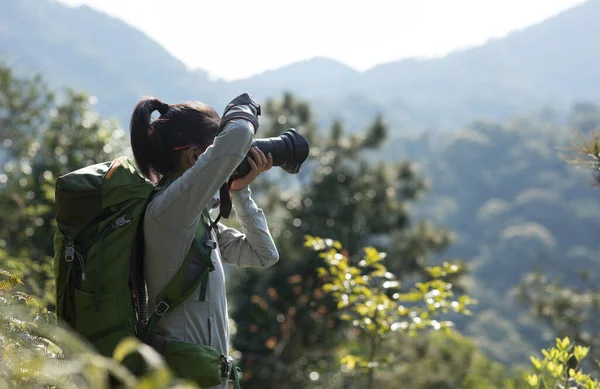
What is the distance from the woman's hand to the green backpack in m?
0.24

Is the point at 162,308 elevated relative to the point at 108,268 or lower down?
lower down

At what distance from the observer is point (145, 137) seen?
1.38 m

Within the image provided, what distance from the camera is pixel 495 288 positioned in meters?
55.7

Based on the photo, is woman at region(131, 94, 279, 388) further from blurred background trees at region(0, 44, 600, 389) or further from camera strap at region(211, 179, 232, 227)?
blurred background trees at region(0, 44, 600, 389)

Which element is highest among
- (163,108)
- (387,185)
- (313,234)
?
(163,108)

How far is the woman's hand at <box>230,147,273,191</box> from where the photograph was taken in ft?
4.61

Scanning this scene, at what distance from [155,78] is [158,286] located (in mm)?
125706

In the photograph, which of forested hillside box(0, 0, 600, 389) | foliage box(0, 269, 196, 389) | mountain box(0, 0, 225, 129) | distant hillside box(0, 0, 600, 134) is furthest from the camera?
distant hillside box(0, 0, 600, 134)

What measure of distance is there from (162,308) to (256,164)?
375 mm

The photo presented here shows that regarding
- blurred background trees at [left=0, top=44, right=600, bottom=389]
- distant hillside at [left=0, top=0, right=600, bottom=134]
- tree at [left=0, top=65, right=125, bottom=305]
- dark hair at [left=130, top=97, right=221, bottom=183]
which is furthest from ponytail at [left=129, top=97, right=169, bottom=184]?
distant hillside at [left=0, top=0, right=600, bottom=134]

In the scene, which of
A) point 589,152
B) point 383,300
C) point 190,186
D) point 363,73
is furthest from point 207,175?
point 363,73

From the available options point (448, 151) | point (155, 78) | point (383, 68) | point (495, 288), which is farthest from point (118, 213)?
point (383, 68)

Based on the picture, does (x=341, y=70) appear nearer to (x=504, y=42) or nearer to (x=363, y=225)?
(x=504, y=42)

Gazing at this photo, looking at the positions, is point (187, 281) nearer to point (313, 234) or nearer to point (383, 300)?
point (383, 300)
